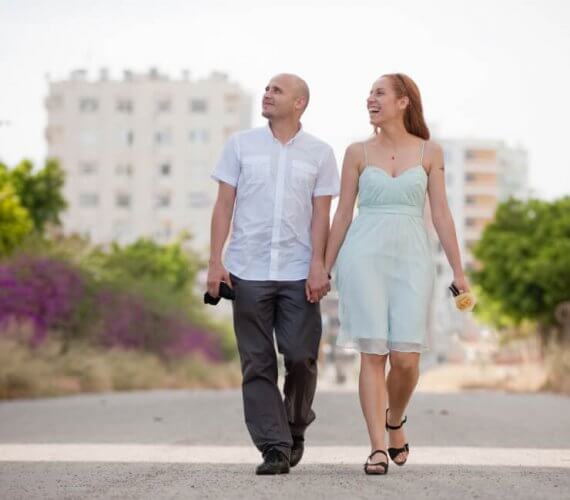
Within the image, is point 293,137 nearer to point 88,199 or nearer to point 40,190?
point 40,190

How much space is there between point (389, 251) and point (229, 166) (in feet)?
3.57

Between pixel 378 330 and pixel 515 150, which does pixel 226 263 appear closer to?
pixel 378 330

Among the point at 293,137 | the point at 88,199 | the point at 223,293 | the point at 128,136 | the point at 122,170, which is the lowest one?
the point at 223,293

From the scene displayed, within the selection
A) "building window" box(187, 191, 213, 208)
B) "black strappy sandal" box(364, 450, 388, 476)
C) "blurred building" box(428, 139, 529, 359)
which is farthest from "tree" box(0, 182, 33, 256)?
"blurred building" box(428, 139, 529, 359)

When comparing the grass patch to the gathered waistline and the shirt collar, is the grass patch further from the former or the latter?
the gathered waistline

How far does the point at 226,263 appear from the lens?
762 cm

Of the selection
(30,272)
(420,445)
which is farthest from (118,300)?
(420,445)

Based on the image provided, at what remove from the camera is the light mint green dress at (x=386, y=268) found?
716cm

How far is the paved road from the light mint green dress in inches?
29.7

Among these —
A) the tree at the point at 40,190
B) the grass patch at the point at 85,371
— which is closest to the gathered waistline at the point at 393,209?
the grass patch at the point at 85,371

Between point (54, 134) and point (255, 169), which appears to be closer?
point (255, 169)

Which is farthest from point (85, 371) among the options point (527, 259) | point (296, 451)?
point (527, 259)

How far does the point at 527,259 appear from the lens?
4534 cm

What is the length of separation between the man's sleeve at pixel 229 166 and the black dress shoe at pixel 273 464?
61.4 inches
